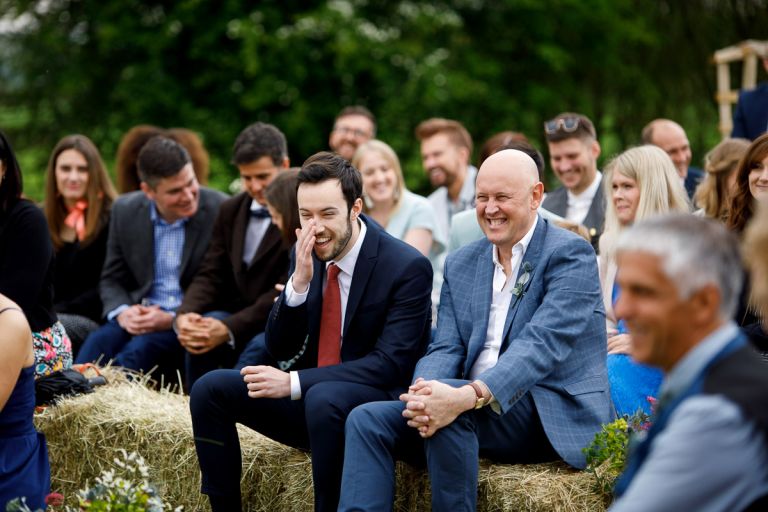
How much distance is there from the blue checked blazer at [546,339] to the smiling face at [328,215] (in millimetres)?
560

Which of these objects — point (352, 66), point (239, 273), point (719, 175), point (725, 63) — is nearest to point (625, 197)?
point (719, 175)

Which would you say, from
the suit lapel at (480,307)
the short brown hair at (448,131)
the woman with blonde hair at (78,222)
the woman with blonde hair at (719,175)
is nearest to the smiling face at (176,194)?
the woman with blonde hair at (78,222)

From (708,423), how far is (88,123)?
13695 millimetres

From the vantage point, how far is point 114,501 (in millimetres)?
3514

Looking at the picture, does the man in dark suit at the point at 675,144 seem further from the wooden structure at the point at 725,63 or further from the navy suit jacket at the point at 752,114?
the wooden structure at the point at 725,63

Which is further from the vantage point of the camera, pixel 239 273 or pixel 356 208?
pixel 239 273

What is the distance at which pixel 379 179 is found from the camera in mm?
7105

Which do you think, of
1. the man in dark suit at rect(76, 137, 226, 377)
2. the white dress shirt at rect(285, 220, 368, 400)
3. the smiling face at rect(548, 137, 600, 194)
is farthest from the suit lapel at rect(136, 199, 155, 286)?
the smiling face at rect(548, 137, 600, 194)

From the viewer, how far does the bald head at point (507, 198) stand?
178 inches

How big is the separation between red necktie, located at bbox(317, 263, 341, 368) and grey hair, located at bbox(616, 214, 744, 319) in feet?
8.55

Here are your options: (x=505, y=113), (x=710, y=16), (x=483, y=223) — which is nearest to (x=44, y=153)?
(x=505, y=113)

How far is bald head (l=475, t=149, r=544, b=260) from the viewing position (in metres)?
4.51

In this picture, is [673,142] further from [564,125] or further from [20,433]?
[20,433]

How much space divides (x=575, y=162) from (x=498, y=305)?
2456 millimetres
